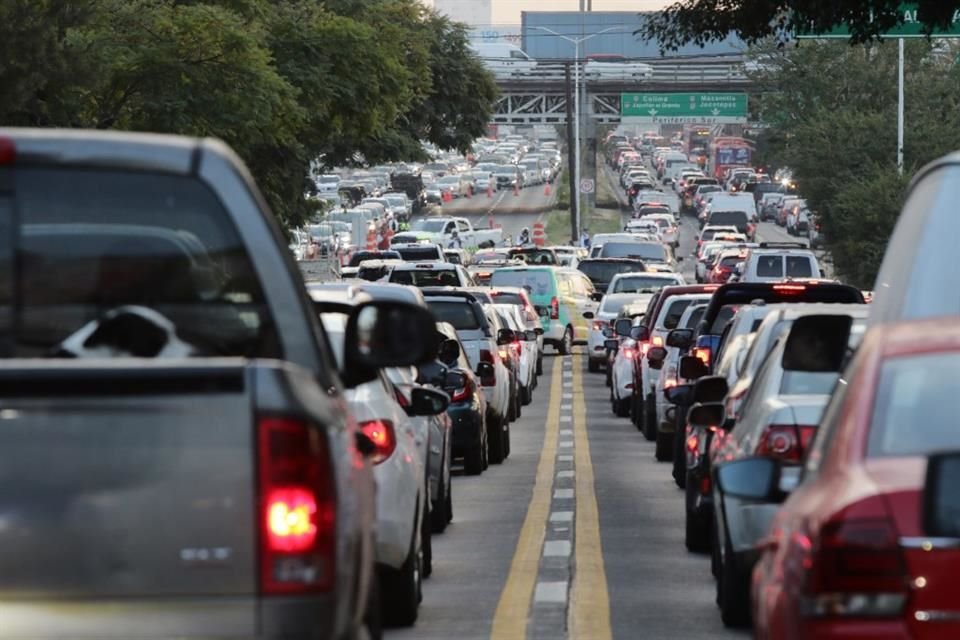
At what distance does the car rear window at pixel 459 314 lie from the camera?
82.7 feet

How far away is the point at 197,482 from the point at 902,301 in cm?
419

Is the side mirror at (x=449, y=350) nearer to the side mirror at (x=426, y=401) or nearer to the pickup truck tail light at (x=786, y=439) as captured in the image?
the side mirror at (x=426, y=401)

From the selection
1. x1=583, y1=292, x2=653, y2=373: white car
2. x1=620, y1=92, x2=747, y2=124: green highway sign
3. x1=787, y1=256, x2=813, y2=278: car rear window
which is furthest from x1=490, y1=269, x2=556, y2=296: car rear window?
x1=620, y1=92, x2=747, y2=124: green highway sign

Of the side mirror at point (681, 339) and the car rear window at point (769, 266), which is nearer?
the side mirror at point (681, 339)

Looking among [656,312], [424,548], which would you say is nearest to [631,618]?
[424,548]

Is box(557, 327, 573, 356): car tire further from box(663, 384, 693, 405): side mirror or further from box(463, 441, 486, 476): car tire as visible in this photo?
box(663, 384, 693, 405): side mirror

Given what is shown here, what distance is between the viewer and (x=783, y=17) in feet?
93.0

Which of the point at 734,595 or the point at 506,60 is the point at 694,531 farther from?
the point at 506,60

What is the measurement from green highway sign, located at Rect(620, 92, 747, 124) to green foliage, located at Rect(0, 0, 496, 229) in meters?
59.1

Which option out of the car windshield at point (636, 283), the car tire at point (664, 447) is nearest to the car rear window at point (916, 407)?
the car tire at point (664, 447)

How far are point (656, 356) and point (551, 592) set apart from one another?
12.7m

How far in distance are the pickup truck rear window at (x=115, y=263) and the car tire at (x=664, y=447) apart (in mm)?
17846

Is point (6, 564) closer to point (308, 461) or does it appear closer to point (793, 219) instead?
point (308, 461)

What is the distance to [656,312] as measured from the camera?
1137 inches
